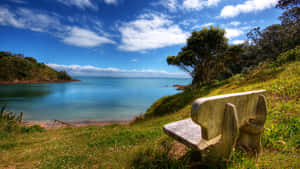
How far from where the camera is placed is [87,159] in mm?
3014

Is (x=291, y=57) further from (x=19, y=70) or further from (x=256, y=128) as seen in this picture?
(x=19, y=70)

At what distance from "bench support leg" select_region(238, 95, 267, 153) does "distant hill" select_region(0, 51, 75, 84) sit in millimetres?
103554

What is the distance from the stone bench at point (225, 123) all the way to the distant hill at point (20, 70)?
338ft

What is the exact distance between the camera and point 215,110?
1489mm

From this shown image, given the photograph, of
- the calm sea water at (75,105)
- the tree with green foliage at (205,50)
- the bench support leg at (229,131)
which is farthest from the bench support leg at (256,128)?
the calm sea water at (75,105)

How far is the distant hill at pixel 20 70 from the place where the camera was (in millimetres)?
70188

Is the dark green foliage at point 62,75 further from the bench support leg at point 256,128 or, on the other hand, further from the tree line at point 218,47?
the bench support leg at point 256,128

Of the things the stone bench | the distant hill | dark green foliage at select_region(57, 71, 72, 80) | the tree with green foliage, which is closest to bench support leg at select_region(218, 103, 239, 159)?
the stone bench

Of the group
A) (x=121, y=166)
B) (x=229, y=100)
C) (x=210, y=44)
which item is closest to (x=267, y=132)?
(x=229, y=100)

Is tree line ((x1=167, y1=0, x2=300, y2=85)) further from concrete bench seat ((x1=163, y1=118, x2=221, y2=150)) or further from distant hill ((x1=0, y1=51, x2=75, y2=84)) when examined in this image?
distant hill ((x1=0, y1=51, x2=75, y2=84))

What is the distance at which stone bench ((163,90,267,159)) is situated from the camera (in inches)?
55.3

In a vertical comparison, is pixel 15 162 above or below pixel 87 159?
below

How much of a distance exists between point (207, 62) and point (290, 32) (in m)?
13.0

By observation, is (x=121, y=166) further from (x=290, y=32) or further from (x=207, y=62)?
(x=290, y=32)
